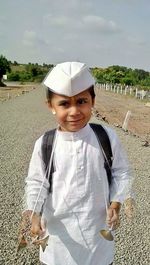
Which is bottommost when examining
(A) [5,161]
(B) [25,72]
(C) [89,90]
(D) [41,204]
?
(B) [25,72]

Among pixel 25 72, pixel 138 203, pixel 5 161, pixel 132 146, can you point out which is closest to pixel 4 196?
pixel 138 203

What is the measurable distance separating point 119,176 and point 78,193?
24 cm

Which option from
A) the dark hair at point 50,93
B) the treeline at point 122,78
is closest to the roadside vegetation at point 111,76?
the treeline at point 122,78

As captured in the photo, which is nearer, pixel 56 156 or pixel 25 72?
pixel 56 156

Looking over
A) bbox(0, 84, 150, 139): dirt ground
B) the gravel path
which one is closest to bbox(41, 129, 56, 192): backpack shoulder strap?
the gravel path

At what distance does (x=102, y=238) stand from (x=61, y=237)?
22 cm

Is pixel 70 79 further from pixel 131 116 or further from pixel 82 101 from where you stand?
pixel 131 116

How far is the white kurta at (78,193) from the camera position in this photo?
7.39ft

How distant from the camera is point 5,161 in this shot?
29.7 feet

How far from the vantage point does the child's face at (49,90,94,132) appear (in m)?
2.20

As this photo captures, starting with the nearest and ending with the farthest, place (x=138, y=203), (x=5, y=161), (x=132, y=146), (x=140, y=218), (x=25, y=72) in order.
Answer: (x=140, y=218), (x=138, y=203), (x=5, y=161), (x=132, y=146), (x=25, y=72)

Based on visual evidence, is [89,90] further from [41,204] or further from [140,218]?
[140,218]

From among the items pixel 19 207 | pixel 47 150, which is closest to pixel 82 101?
pixel 47 150

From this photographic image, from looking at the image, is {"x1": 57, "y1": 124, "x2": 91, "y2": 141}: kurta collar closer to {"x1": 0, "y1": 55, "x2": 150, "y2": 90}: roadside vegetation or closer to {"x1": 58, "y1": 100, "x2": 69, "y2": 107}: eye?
{"x1": 58, "y1": 100, "x2": 69, "y2": 107}: eye
